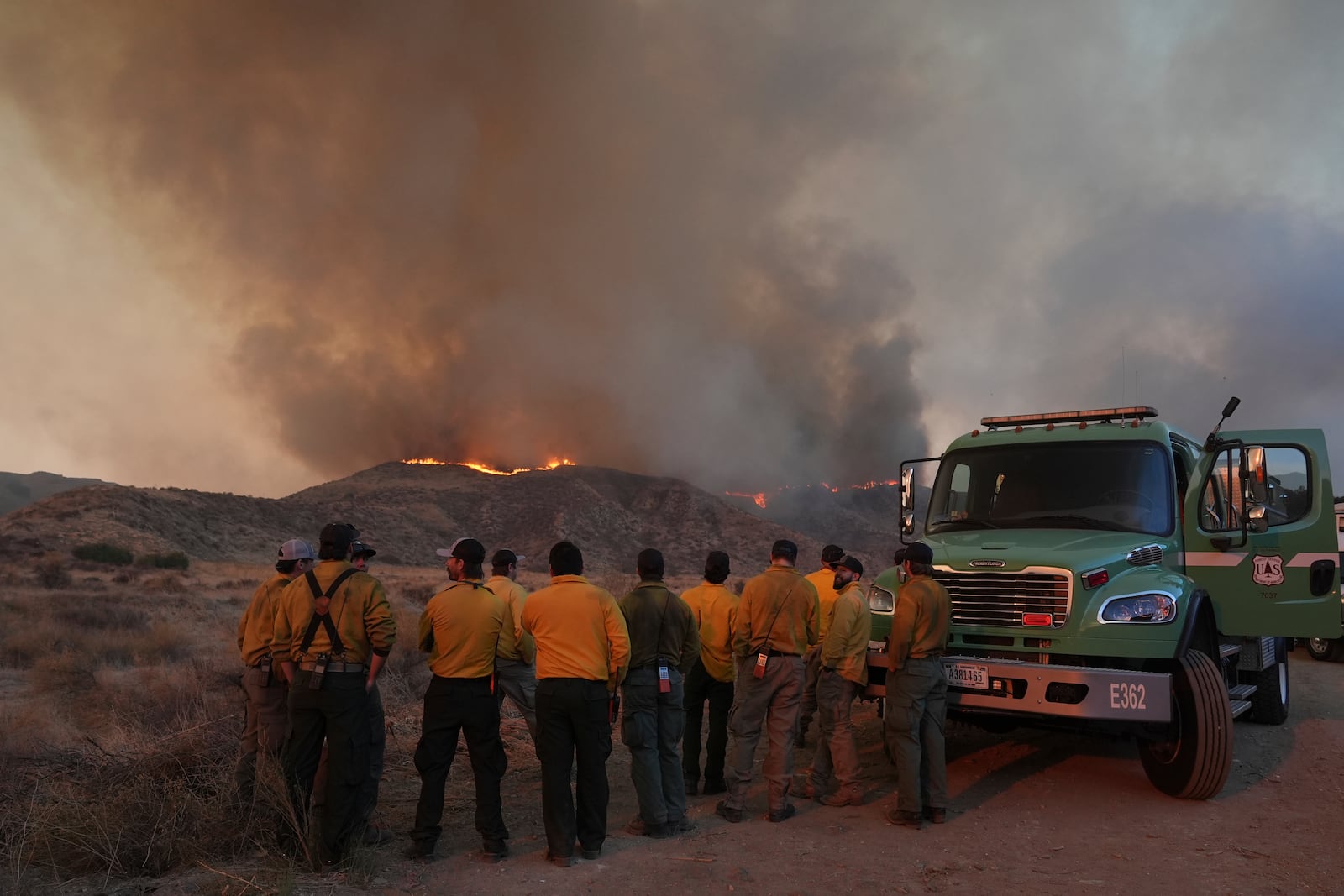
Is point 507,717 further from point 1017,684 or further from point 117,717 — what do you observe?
point 1017,684

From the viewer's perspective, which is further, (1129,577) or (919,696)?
(1129,577)

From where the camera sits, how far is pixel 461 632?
5926mm

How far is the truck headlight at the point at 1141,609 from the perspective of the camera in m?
7.06

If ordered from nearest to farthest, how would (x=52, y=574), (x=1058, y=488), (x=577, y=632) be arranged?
(x=577, y=632) → (x=1058, y=488) → (x=52, y=574)

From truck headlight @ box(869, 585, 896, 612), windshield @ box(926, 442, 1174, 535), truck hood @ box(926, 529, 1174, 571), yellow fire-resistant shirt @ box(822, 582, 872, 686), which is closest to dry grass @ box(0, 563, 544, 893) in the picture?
yellow fire-resistant shirt @ box(822, 582, 872, 686)

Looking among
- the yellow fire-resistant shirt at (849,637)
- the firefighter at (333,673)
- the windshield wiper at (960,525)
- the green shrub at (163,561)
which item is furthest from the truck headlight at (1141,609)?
the green shrub at (163,561)

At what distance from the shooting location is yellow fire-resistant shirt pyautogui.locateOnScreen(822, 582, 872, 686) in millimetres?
7371

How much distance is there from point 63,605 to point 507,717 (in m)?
15.4

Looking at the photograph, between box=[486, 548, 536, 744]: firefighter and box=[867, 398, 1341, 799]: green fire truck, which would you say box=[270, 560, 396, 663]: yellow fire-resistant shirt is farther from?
A: box=[867, 398, 1341, 799]: green fire truck

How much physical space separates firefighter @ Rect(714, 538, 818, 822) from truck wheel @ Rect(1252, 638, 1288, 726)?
6.36 metres

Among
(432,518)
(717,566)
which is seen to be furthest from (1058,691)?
(432,518)

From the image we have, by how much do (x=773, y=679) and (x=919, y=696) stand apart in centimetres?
115

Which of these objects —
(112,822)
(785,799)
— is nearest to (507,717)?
(785,799)

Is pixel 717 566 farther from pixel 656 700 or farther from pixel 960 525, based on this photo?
pixel 960 525
